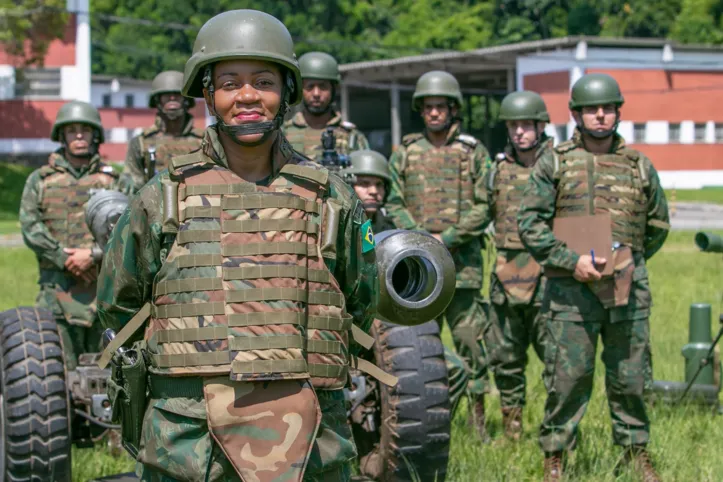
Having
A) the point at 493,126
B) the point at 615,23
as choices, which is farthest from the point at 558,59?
the point at 615,23

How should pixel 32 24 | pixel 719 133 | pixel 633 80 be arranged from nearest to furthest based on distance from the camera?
pixel 633 80 → pixel 32 24 → pixel 719 133

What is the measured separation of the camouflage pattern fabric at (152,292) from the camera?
399cm

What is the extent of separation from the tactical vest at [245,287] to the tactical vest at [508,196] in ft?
18.1

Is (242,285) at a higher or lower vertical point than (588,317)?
higher

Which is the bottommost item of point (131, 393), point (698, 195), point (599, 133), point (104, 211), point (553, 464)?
point (553, 464)

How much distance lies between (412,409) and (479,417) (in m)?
2.72

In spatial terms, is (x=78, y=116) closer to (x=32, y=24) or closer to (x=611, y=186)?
(x=611, y=186)

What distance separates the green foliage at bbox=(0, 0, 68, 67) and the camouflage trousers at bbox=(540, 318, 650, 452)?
36.5 metres

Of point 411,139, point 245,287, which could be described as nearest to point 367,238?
point 245,287

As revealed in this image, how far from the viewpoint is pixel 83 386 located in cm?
709

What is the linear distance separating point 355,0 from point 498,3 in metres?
8.97

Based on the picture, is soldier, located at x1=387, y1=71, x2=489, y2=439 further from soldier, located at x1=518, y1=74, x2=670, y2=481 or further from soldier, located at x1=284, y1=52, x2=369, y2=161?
soldier, located at x1=518, y1=74, x2=670, y2=481

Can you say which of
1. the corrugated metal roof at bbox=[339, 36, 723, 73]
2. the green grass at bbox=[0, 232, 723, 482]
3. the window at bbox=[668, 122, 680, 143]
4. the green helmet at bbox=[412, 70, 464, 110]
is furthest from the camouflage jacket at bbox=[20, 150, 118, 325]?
the window at bbox=[668, 122, 680, 143]

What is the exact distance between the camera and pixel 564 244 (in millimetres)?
7281
